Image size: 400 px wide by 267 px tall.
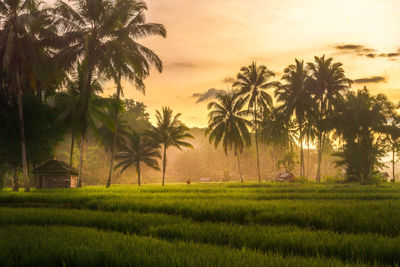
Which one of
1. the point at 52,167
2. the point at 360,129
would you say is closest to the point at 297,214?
the point at 52,167

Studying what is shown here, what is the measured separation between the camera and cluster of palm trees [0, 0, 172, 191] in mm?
20703

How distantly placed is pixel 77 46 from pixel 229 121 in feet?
71.3

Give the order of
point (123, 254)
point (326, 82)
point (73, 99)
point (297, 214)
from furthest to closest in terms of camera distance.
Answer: point (326, 82)
point (73, 99)
point (297, 214)
point (123, 254)

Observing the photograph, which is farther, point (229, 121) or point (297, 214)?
point (229, 121)

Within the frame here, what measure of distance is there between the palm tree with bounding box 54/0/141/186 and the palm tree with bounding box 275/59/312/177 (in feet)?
75.2

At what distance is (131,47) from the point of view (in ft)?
80.2

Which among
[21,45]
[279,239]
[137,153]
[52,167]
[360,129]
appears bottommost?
[279,239]

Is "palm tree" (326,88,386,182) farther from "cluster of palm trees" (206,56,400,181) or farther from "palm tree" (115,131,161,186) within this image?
"palm tree" (115,131,161,186)

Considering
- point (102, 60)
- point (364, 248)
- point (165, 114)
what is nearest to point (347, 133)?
point (165, 114)

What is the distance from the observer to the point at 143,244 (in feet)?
16.2

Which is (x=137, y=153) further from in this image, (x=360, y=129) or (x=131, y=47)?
(x=360, y=129)

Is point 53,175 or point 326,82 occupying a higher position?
point 326,82

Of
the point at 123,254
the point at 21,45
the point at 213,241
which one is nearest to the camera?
the point at 123,254

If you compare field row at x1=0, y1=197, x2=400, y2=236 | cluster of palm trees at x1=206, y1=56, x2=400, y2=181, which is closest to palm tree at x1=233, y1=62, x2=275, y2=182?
cluster of palm trees at x1=206, y1=56, x2=400, y2=181
